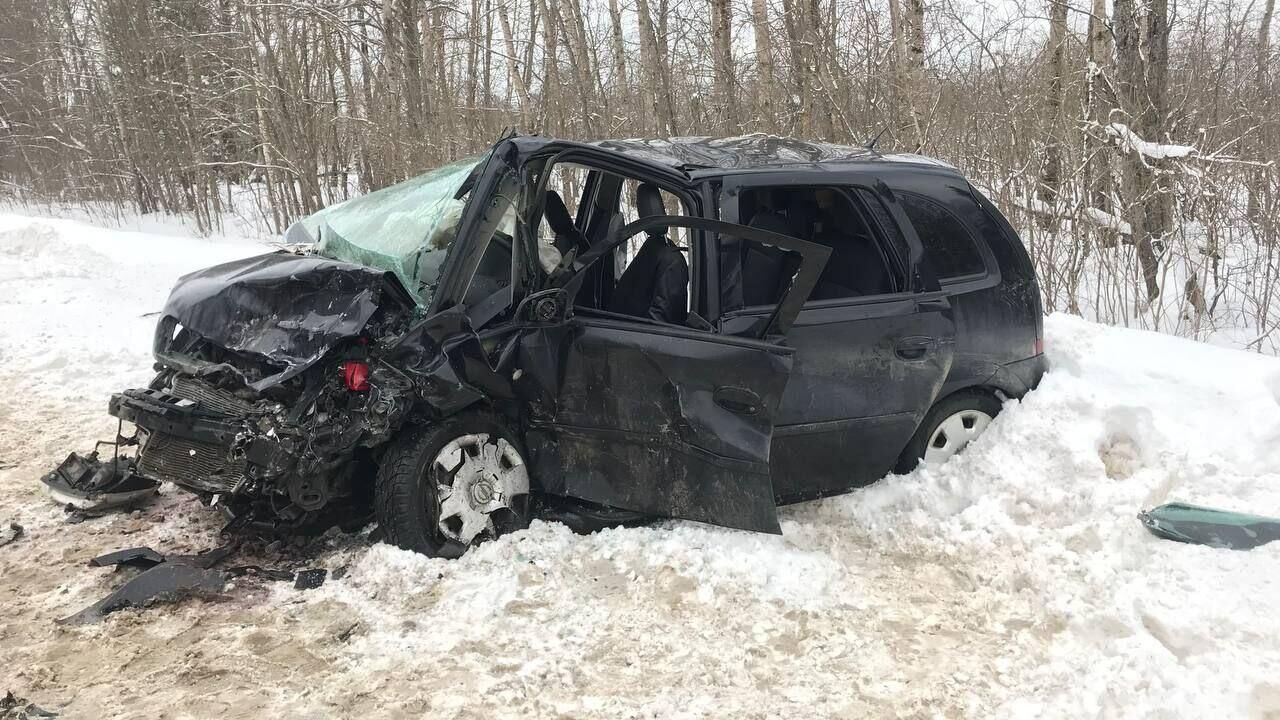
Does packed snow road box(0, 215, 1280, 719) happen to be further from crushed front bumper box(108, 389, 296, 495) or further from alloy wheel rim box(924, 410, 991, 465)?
crushed front bumper box(108, 389, 296, 495)

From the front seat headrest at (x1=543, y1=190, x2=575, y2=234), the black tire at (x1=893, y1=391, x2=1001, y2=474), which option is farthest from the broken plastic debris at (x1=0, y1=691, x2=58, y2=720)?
the black tire at (x1=893, y1=391, x2=1001, y2=474)

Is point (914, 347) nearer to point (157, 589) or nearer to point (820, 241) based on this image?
point (820, 241)

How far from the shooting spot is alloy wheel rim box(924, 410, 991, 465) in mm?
4543

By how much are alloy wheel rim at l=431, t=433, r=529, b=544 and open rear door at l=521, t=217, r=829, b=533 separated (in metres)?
0.21

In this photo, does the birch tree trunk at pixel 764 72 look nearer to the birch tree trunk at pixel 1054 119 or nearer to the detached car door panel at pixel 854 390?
the birch tree trunk at pixel 1054 119

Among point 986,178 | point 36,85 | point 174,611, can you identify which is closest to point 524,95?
point 986,178

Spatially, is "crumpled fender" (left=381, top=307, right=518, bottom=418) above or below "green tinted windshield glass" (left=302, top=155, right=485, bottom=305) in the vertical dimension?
below

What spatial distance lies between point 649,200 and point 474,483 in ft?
5.32

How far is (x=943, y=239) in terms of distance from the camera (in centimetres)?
441

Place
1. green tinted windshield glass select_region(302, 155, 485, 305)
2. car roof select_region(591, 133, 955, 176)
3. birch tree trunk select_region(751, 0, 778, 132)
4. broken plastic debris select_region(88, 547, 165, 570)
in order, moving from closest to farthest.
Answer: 1. broken plastic debris select_region(88, 547, 165, 570)
2. green tinted windshield glass select_region(302, 155, 485, 305)
3. car roof select_region(591, 133, 955, 176)
4. birch tree trunk select_region(751, 0, 778, 132)

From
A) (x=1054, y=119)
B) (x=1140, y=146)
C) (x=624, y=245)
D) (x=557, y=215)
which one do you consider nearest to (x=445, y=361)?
(x=624, y=245)

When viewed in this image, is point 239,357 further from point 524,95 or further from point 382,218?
point 524,95

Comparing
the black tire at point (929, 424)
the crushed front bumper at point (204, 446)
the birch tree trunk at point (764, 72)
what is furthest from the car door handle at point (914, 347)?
the birch tree trunk at point (764, 72)

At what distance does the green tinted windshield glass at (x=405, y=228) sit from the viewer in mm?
3727
